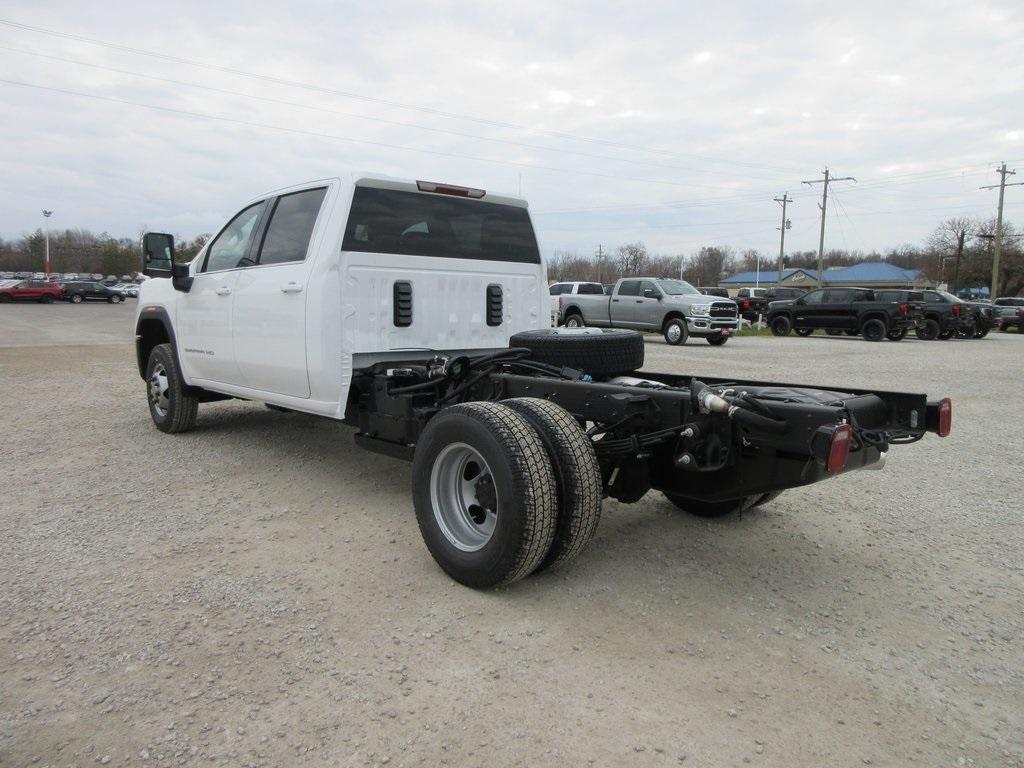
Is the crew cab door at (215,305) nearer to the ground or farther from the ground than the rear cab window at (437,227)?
nearer to the ground

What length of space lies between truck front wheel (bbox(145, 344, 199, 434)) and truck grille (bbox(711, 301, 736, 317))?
52.9 ft

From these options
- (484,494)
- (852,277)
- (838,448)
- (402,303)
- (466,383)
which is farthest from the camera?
(852,277)

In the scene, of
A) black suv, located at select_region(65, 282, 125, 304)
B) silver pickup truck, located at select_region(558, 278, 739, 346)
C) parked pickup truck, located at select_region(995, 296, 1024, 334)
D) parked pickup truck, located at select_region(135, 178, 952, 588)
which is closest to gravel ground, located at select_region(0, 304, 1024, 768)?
parked pickup truck, located at select_region(135, 178, 952, 588)

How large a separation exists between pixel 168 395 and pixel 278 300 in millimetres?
2585

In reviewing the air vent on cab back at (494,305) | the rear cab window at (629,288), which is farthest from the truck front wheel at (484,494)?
the rear cab window at (629,288)

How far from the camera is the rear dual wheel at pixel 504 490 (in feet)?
10.8

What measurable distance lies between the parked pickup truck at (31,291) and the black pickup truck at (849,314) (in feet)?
146

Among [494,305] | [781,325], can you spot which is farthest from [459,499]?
[781,325]

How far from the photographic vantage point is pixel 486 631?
320cm

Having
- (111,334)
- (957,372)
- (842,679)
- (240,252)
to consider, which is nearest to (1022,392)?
(957,372)

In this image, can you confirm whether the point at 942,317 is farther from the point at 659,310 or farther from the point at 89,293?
the point at 89,293

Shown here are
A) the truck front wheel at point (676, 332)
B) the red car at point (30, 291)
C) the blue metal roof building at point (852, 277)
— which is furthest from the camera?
the blue metal roof building at point (852, 277)

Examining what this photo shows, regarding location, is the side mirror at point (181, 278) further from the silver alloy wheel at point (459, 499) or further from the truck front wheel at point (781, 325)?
the truck front wheel at point (781, 325)

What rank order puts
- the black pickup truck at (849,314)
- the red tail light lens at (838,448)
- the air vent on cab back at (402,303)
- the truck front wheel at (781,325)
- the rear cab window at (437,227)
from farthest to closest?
the truck front wheel at (781,325) → the black pickup truck at (849,314) → the air vent on cab back at (402,303) → the rear cab window at (437,227) → the red tail light lens at (838,448)
